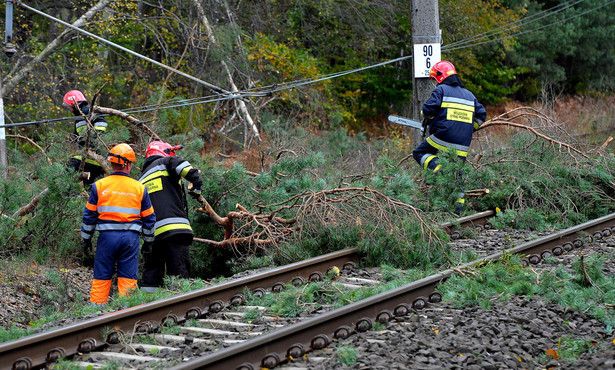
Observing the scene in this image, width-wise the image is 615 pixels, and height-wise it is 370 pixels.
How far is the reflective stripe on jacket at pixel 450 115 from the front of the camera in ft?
33.3

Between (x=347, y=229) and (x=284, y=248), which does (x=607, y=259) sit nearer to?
(x=347, y=229)

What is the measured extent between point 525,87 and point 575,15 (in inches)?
180

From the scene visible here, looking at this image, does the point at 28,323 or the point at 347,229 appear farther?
the point at 347,229

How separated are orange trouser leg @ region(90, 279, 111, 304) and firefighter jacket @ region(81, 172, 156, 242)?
51 cm

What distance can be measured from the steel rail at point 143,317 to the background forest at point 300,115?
0.81m

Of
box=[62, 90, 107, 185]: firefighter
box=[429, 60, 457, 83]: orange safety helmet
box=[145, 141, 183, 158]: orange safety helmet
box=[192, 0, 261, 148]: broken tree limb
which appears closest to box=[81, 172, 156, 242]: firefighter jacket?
box=[145, 141, 183, 158]: orange safety helmet

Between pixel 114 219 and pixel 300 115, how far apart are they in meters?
12.0

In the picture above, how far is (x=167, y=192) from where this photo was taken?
8016 mm

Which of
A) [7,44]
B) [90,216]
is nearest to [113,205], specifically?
[90,216]

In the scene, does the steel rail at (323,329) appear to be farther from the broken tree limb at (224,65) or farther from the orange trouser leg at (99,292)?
the broken tree limb at (224,65)

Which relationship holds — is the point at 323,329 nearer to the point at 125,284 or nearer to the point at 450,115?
the point at 125,284

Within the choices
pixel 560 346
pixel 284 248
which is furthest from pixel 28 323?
pixel 560 346

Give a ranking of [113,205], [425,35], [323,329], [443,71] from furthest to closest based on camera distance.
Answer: [425,35], [443,71], [113,205], [323,329]

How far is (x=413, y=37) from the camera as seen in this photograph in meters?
11.9
